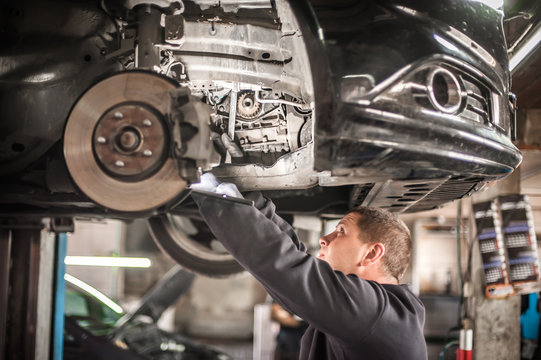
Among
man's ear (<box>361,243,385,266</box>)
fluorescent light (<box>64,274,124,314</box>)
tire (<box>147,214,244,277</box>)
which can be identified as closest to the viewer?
man's ear (<box>361,243,385,266</box>)

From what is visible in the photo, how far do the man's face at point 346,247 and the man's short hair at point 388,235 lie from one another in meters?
0.03

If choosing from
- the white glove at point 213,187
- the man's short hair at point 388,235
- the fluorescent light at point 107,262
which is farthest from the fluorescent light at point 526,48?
the fluorescent light at point 107,262

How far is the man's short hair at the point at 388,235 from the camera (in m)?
1.62

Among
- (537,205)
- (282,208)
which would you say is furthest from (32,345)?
(537,205)

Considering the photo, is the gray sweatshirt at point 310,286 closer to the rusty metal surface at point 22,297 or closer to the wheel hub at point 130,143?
the wheel hub at point 130,143

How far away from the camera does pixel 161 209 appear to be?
4.16 ft

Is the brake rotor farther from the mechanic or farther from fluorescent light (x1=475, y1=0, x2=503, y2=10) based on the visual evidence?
fluorescent light (x1=475, y1=0, x2=503, y2=10)

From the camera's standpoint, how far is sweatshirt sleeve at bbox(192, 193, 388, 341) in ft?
4.12

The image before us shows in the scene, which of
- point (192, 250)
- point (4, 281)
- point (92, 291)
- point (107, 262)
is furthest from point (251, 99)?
point (107, 262)

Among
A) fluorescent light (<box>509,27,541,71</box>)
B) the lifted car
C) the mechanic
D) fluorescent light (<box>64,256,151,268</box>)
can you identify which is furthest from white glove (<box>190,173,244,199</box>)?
fluorescent light (<box>64,256,151,268</box>)

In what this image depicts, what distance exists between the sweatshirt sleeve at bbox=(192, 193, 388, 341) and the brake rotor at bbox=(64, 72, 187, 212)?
172mm

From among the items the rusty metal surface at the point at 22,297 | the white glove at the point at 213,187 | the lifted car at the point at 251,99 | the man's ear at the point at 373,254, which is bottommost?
the rusty metal surface at the point at 22,297

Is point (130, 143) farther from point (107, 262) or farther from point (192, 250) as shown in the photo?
point (107, 262)

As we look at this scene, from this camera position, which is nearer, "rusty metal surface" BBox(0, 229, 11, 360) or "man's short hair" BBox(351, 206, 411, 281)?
"man's short hair" BBox(351, 206, 411, 281)
